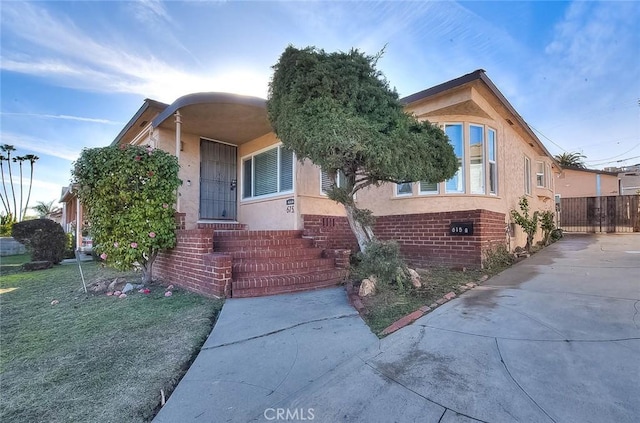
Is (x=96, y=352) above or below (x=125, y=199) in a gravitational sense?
below

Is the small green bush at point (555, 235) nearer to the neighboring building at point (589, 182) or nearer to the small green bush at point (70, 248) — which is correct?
the neighboring building at point (589, 182)

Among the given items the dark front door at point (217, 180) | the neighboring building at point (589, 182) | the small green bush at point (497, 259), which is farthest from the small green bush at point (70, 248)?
the neighboring building at point (589, 182)

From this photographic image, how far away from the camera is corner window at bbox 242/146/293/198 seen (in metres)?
7.74

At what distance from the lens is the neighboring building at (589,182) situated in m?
21.2

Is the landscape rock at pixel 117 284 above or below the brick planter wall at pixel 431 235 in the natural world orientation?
below

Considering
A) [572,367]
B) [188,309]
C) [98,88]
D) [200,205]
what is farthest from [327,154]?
[98,88]

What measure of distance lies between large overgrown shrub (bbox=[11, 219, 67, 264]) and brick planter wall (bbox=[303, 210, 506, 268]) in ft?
31.7

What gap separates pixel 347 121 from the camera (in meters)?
4.34

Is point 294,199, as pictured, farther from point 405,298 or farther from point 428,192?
point 405,298

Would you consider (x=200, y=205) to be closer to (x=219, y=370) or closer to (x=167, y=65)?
(x=167, y=65)

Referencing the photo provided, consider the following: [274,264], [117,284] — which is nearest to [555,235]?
[274,264]

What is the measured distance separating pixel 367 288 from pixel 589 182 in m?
24.4

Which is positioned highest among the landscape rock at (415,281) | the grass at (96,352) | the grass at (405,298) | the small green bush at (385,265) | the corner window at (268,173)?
the corner window at (268,173)

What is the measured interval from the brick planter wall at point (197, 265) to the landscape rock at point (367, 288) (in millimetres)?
2043
